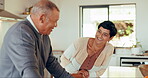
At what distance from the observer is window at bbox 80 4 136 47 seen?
5.05m

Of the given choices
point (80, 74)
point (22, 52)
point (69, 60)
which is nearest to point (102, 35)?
point (69, 60)

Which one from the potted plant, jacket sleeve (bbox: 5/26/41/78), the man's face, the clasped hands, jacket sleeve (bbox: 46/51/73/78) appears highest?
the man's face

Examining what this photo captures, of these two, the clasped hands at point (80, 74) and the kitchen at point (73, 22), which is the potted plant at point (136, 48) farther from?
the clasped hands at point (80, 74)

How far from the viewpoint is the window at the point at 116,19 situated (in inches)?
199

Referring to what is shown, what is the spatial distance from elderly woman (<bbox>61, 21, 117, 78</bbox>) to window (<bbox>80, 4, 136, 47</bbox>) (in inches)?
122

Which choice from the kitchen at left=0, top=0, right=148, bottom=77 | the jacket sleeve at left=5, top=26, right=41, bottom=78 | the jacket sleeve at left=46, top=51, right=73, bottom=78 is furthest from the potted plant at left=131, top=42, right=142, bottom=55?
the jacket sleeve at left=5, top=26, right=41, bottom=78

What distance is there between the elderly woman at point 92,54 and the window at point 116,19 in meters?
3.10

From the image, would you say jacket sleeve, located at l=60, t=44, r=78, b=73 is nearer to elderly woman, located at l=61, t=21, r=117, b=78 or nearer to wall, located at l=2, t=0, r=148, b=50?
elderly woman, located at l=61, t=21, r=117, b=78

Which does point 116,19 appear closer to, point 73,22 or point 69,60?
point 73,22

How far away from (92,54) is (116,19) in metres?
3.24

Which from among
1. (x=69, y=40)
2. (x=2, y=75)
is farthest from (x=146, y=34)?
(x=2, y=75)

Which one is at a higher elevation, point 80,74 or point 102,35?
point 102,35

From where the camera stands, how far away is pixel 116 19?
5145 millimetres

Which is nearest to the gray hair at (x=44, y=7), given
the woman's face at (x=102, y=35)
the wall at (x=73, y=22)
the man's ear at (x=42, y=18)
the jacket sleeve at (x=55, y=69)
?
the man's ear at (x=42, y=18)
